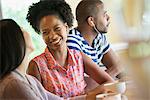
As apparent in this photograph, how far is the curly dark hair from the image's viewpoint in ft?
2.43

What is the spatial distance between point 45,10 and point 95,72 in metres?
0.25

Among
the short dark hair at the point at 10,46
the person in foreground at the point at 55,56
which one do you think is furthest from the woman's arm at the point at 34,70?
the short dark hair at the point at 10,46

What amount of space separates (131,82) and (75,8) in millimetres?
428

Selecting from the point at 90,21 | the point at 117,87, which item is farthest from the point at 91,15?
the point at 117,87

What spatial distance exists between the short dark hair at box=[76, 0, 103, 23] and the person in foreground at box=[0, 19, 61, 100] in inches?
10.1

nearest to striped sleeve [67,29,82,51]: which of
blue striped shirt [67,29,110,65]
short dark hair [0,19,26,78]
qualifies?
blue striped shirt [67,29,110,65]

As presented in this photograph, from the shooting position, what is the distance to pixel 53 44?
76cm

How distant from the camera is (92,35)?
0.92 m

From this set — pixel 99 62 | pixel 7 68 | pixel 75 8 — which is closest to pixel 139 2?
pixel 7 68

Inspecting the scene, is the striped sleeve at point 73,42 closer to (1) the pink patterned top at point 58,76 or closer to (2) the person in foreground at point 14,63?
(1) the pink patterned top at point 58,76

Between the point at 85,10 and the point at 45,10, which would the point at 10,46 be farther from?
the point at 85,10

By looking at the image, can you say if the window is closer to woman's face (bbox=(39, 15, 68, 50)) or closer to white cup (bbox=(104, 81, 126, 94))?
woman's face (bbox=(39, 15, 68, 50))

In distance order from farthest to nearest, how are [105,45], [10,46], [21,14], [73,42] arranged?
[105,45] → [73,42] → [21,14] → [10,46]

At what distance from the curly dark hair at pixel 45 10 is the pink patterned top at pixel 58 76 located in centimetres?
7
